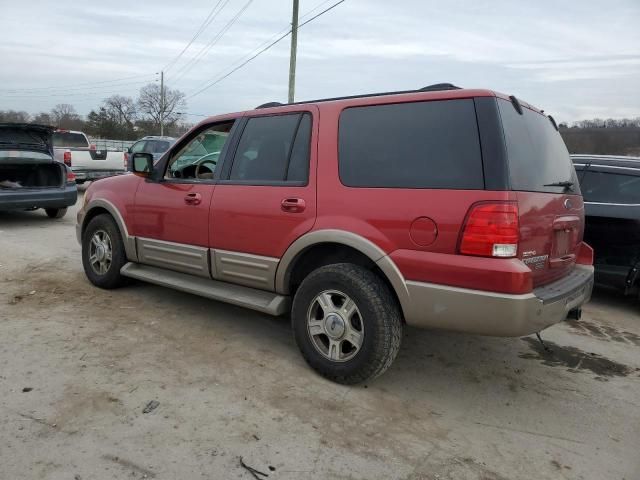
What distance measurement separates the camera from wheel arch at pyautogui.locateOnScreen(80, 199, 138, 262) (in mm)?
4781

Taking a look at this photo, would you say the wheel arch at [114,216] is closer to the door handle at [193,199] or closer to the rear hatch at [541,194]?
the door handle at [193,199]

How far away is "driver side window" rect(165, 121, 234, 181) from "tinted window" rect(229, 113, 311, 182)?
40 cm

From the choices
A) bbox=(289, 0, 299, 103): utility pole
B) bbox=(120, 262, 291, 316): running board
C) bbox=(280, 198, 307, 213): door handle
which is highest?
bbox=(289, 0, 299, 103): utility pole

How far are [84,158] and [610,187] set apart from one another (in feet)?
45.5

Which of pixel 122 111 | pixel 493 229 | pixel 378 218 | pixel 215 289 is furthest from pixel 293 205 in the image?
pixel 122 111

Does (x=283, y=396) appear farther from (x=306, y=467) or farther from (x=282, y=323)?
(x=282, y=323)

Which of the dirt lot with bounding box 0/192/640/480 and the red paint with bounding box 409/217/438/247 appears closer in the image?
the dirt lot with bounding box 0/192/640/480

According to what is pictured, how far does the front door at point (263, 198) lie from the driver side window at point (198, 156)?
1.19ft

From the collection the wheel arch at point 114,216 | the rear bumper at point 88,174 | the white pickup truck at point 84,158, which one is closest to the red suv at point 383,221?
the wheel arch at point 114,216

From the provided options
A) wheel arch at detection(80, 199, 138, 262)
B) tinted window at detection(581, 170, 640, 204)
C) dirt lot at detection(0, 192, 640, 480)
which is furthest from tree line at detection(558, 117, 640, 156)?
wheel arch at detection(80, 199, 138, 262)

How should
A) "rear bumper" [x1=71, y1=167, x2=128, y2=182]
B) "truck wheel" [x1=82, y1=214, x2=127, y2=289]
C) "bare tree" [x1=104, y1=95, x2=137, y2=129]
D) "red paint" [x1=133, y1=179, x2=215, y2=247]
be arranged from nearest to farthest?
"red paint" [x1=133, y1=179, x2=215, y2=247] → "truck wheel" [x1=82, y1=214, x2=127, y2=289] → "rear bumper" [x1=71, y1=167, x2=128, y2=182] → "bare tree" [x1=104, y1=95, x2=137, y2=129]

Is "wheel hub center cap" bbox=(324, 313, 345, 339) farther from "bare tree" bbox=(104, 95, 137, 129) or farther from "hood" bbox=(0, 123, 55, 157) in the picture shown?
"bare tree" bbox=(104, 95, 137, 129)

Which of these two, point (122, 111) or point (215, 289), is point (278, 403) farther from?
point (122, 111)

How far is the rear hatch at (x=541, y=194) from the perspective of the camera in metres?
2.82
